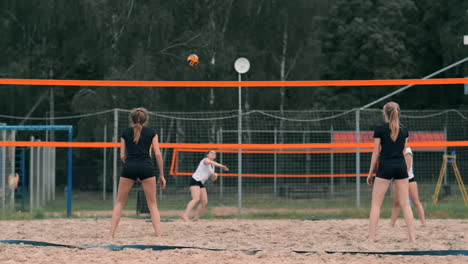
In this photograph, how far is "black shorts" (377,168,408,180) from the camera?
680 cm

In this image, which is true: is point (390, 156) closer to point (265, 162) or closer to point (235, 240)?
point (235, 240)

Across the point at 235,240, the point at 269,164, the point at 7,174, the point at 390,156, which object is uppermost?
the point at 390,156

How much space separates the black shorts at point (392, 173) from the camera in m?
6.80

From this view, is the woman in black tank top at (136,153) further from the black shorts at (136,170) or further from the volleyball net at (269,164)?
the volleyball net at (269,164)

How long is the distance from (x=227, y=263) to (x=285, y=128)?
12.6 meters

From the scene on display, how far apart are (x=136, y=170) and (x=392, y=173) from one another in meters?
2.50

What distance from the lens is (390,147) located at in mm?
6781

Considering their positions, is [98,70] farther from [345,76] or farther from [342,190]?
[342,190]

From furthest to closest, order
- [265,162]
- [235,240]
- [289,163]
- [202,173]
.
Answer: [265,162], [289,163], [202,173], [235,240]

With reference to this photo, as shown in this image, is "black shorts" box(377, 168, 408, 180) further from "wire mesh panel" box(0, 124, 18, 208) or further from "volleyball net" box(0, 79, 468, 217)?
"wire mesh panel" box(0, 124, 18, 208)

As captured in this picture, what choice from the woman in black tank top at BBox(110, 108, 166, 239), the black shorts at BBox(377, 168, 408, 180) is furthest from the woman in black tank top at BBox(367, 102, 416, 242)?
the woman in black tank top at BBox(110, 108, 166, 239)

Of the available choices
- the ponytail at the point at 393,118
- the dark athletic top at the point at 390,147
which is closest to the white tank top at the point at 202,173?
the dark athletic top at the point at 390,147

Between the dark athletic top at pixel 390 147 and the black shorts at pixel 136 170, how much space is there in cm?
228

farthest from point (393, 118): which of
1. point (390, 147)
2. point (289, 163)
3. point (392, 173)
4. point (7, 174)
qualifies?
point (289, 163)
